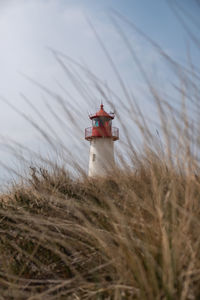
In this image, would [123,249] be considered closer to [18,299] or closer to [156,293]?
[156,293]

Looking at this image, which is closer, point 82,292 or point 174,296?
point 174,296

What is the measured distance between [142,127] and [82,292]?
0.68m

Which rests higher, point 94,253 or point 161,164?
point 161,164

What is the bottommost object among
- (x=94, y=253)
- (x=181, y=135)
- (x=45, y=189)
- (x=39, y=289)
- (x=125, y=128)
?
(x=39, y=289)

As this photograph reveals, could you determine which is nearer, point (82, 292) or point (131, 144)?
point (82, 292)

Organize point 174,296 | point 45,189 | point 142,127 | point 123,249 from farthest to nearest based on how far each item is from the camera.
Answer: point 45,189
point 142,127
point 123,249
point 174,296

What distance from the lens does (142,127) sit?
1.18 m

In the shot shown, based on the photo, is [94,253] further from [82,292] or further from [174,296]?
[174,296]

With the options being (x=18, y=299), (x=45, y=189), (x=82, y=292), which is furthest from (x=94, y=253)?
(x=45, y=189)

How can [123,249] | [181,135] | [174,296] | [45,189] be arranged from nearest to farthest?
[174,296]
[123,249]
[181,135]
[45,189]

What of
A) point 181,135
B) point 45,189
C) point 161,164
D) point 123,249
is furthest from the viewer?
point 45,189

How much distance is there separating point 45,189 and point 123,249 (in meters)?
1.41

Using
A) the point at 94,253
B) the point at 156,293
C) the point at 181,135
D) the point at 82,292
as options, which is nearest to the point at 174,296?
the point at 156,293

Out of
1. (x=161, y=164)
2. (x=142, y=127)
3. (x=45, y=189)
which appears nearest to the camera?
(x=142, y=127)
